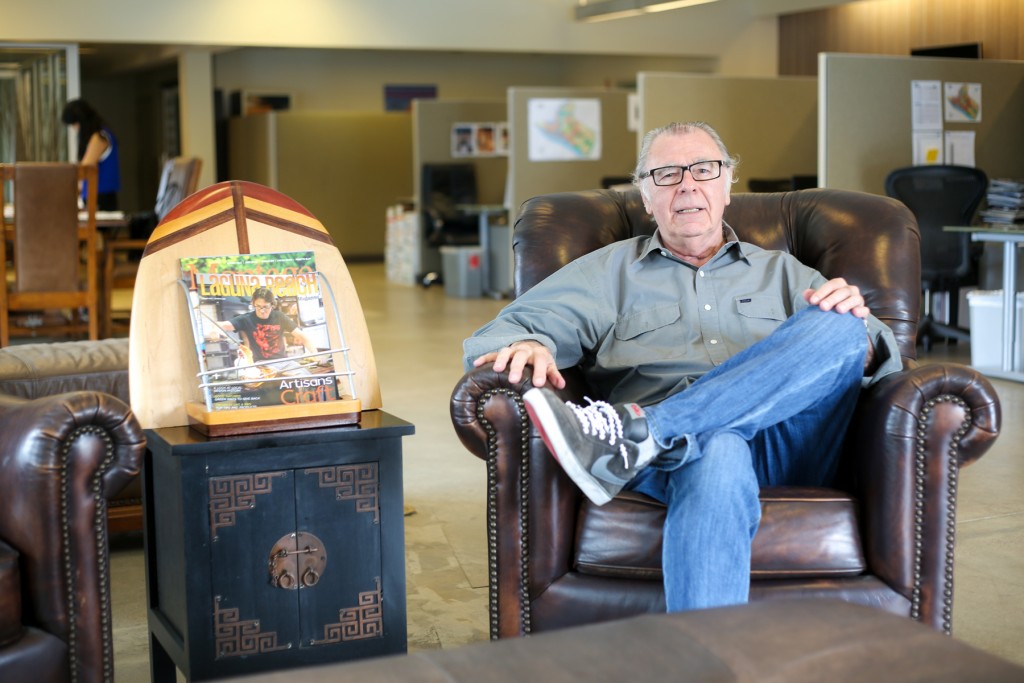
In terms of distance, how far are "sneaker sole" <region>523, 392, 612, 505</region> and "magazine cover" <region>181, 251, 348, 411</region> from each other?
0.34 meters

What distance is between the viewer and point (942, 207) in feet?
21.0

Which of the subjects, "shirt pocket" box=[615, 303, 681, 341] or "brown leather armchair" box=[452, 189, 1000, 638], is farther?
"shirt pocket" box=[615, 303, 681, 341]

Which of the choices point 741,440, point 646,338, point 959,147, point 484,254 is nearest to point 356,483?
point 741,440

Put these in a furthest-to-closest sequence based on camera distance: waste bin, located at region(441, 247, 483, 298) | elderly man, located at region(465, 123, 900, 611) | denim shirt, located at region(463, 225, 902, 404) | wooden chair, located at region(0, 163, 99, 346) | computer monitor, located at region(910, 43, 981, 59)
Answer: waste bin, located at region(441, 247, 483, 298) < computer monitor, located at region(910, 43, 981, 59) < wooden chair, located at region(0, 163, 99, 346) < denim shirt, located at region(463, 225, 902, 404) < elderly man, located at region(465, 123, 900, 611)

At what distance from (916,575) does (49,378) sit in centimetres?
201

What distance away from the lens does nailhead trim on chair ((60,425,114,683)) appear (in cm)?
188

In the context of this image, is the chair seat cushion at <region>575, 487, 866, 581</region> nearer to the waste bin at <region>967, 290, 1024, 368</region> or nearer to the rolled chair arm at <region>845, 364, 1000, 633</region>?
the rolled chair arm at <region>845, 364, 1000, 633</region>

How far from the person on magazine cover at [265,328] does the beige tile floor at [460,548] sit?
761 millimetres

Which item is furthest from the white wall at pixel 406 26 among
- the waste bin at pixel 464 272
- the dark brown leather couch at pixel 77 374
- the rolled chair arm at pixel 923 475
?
the rolled chair arm at pixel 923 475

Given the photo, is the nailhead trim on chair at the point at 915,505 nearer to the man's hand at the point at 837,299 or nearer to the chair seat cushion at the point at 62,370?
the man's hand at the point at 837,299

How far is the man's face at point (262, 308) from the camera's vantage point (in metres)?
2.04

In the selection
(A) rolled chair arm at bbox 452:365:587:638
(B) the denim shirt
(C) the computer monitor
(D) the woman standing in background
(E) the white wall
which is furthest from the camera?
(E) the white wall

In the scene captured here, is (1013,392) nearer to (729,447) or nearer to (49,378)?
(729,447)

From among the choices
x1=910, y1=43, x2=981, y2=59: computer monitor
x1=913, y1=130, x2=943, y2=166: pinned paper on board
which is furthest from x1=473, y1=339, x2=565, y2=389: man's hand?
x1=910, y1=43, x2=981, y2=59: computer monitor
